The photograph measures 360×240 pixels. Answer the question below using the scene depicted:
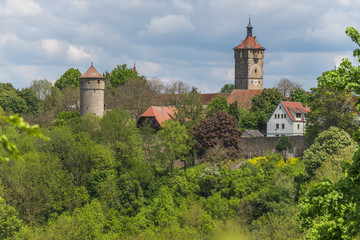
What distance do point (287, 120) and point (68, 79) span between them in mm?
56977

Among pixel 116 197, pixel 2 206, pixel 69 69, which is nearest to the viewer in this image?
pixel 2 206

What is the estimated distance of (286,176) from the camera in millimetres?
42062

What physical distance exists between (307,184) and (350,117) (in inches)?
431

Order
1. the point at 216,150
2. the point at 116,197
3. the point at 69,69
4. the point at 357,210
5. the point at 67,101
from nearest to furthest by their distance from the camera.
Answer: the point at 357,210 < the point at 116,197 < the point at 216,150 < the point at 67,101 < the point at 69,69

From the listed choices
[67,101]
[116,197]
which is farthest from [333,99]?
[67,101]

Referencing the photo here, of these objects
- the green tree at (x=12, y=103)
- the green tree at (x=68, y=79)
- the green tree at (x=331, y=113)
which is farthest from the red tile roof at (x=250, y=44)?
the green tree at (x=331, y=113)

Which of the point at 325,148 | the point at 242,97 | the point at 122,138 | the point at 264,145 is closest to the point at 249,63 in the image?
the point at 242,97

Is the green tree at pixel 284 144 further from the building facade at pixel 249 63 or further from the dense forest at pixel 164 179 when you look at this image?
the building facade at pixel 249 63

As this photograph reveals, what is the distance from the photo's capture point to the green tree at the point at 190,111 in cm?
5841

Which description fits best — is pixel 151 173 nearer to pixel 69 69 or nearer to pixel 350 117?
pixel 350 117

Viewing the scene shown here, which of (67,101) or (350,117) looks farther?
(67,101)

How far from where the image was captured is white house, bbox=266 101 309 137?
6284 centimetres

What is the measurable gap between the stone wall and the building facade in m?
51.1

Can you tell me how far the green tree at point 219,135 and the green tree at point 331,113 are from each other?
253 inches
